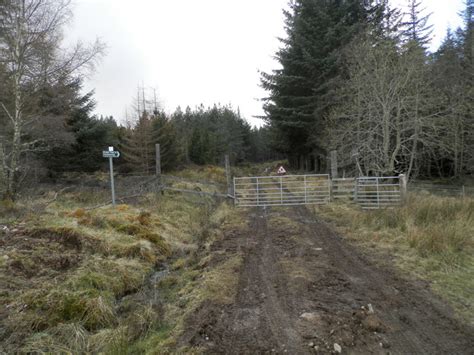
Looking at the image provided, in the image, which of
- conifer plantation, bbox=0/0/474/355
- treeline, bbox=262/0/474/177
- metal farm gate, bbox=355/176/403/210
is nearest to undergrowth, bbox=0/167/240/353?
conifer plantation, bbox=0/0/474/355

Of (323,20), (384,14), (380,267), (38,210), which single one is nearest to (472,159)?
(384,14)

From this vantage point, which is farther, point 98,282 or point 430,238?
point 430,238

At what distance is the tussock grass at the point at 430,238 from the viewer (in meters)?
5.00

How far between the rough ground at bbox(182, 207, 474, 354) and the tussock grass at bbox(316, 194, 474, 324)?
439 mm

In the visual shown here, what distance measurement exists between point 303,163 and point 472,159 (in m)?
17.3

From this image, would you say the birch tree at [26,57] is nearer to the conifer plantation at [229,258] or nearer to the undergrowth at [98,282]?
the conifer plantation at [229,258]

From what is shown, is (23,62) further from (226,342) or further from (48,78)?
(226,342)

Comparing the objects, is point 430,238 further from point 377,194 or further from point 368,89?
point 368,89

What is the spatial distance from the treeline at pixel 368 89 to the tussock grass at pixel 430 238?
239 inches

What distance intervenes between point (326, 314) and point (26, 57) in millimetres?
12819

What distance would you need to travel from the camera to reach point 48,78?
1165cm

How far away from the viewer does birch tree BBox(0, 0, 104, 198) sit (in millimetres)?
10742

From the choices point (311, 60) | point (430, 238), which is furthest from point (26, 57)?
point (311, 60)

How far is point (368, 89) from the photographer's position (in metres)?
15.2
